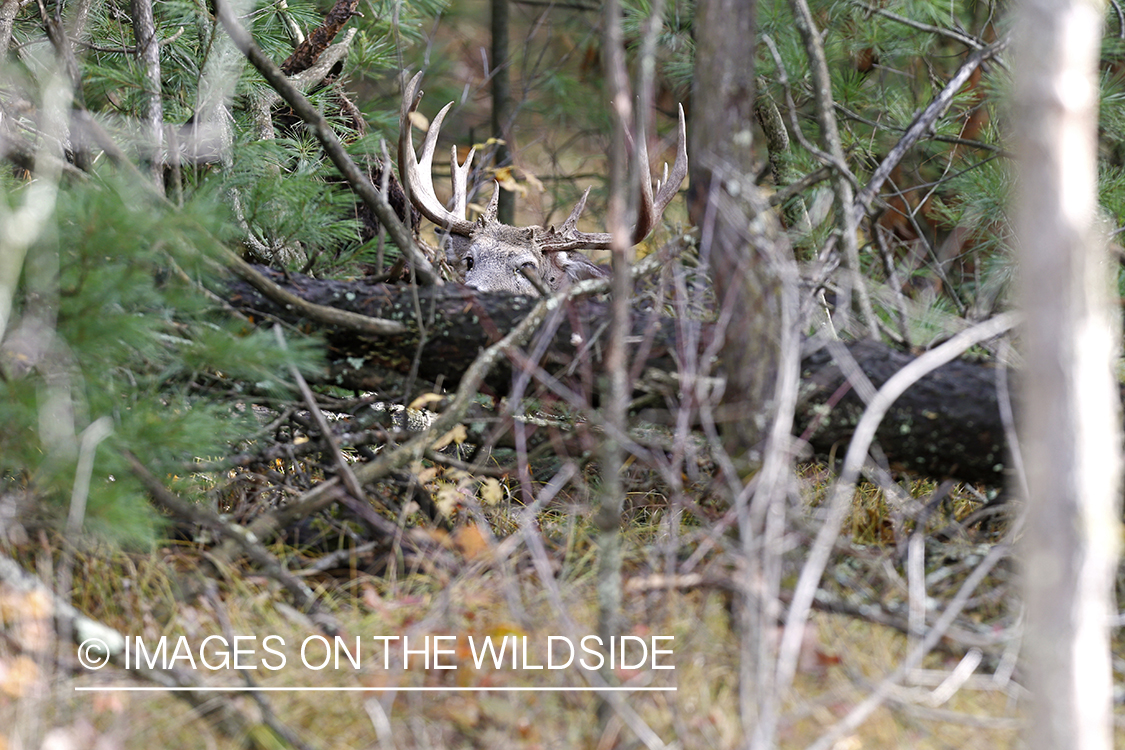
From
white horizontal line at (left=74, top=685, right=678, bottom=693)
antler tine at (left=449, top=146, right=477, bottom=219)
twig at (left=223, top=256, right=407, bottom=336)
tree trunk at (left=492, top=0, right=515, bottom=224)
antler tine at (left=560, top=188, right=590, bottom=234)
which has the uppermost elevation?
tree trunk at (left=492, top=0, right=515, bottom=224)

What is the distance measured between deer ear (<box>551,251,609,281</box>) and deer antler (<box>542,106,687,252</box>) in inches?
2.1

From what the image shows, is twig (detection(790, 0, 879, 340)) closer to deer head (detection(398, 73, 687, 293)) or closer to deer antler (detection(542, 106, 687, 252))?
deer antler (detection(542, 106, 687, 252))

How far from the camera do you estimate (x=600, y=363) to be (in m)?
2.71

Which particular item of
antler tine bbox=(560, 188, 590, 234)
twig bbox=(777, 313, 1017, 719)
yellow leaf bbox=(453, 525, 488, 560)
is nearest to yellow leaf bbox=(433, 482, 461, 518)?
yellow leaf bbox=(453, 525, 488, 560)

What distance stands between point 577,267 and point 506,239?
431 millimetres

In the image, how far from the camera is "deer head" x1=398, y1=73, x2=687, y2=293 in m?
4.42

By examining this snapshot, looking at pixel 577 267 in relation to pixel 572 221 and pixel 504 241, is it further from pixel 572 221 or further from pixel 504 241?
pixel 504 241

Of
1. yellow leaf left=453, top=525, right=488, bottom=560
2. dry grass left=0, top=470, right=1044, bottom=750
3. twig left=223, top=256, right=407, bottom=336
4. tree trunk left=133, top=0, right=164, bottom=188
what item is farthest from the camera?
tree trunk left=133, top=0, right=164, bottom=188

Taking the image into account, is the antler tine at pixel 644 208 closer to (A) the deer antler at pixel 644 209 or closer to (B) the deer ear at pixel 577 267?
(A) the deer antler at pixel 644 209

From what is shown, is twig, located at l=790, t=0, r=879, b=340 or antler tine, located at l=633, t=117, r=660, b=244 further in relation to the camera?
antler tine, located at l=633, t=117, r=660, b=244

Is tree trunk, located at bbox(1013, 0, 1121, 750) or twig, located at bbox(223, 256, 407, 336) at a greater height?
twig, located at bbox(223, 256, 407, 336)

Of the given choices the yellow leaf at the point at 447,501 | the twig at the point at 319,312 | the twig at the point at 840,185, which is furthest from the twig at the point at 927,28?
the yellow leaf at the point at 447,501

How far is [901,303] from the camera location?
2609 mm

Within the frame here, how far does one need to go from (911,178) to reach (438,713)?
5.30 meters
